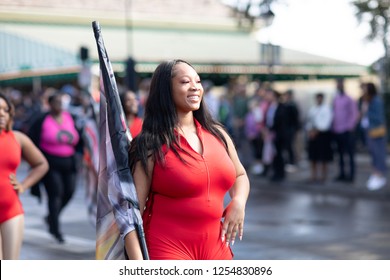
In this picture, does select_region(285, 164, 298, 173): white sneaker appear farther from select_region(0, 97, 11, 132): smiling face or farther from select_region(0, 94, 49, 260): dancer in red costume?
select_region(0, 97, 11, 132): smiling face

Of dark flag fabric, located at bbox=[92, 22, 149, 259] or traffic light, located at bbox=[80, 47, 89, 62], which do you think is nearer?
dark flag fabric, located at bbox=[92, 22, 149, 259]

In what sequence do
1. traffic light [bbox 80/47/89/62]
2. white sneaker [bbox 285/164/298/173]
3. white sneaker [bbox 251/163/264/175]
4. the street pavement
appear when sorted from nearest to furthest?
the street pavement, white sneaker [bbox 251/163/264/175], white sneaker [bbox 285/164/298/173], traffic light [bbox 80/47/89/62]

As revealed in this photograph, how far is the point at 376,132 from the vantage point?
15148mm

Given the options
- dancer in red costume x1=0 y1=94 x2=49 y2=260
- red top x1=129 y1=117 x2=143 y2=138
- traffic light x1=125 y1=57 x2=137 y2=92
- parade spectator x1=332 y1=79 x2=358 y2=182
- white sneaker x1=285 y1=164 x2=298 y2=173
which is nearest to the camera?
dancer in red costume x1=0 y1=94 x2=49 y2=260

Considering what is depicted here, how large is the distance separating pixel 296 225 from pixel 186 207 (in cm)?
785

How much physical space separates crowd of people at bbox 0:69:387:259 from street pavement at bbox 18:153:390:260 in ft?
1.22

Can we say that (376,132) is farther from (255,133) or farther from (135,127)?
(135,127)

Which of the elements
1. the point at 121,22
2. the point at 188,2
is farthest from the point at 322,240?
the point at 188,2

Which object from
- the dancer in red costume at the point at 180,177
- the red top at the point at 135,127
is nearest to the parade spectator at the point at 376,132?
the red top at the point at 135,127

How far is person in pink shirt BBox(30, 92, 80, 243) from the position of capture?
10.8 m

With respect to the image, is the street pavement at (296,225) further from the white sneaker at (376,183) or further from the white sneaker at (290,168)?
A: the white sneaker at (290,168)

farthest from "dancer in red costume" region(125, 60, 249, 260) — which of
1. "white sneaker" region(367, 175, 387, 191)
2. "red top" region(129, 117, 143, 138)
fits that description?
"white sneaker" region(367, 175, 387, 191)

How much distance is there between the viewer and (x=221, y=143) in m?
4.29
